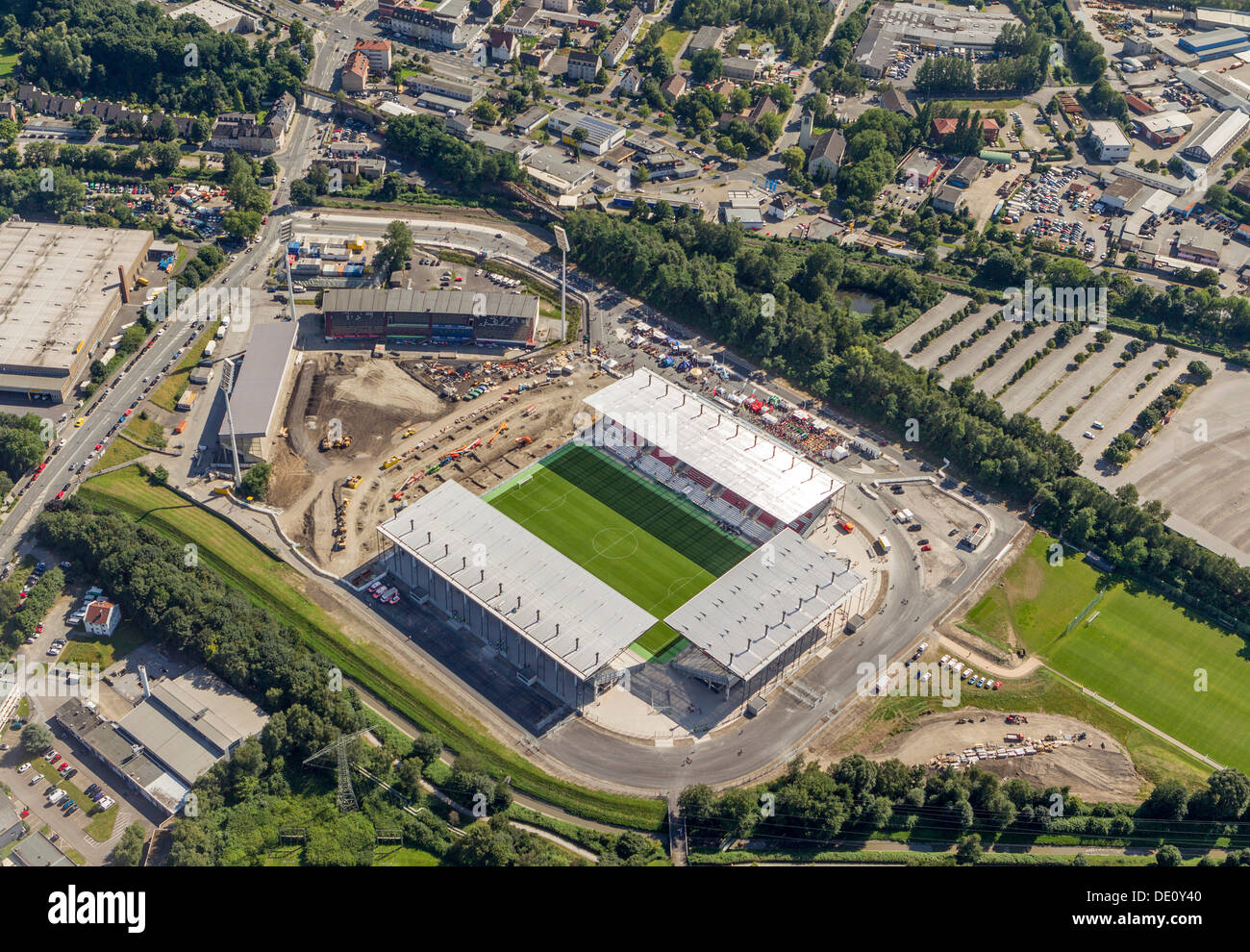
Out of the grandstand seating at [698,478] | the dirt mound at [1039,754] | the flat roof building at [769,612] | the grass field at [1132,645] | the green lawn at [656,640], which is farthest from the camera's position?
the grandstand seating at [698,478]

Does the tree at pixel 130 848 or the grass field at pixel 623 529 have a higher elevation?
the grass field at pixel 623 529

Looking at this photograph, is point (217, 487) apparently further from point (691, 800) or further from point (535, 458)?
point (691, 800)

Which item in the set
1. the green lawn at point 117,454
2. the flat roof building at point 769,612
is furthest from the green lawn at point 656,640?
the green lawn at point 117,454

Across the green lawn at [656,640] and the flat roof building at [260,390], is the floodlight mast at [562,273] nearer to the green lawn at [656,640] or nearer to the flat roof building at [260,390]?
the flat roof building at [260,390]

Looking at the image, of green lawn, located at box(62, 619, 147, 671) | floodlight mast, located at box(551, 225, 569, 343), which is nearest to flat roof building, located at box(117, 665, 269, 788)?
green lawn, located at box(62, 619, 147, 671)

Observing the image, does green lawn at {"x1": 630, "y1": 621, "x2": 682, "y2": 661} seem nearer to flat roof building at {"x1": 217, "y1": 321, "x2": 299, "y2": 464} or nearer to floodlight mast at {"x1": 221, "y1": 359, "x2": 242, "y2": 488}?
floodlight mast at {"x1": 221, "y1": 359, "x2": 242, "y2": 488}

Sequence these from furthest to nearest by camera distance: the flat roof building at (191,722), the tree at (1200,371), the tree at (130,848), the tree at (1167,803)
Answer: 1. the tree at (1200,371)
2. the flat roof building at (191,722)
3. the tree at (1167,803)
4. the tree at (130,848)

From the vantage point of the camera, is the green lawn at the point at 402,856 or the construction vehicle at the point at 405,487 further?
the construction vehicle at the point at 405,487

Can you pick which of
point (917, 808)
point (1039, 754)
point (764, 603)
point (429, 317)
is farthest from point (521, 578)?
point (1039, 754)
